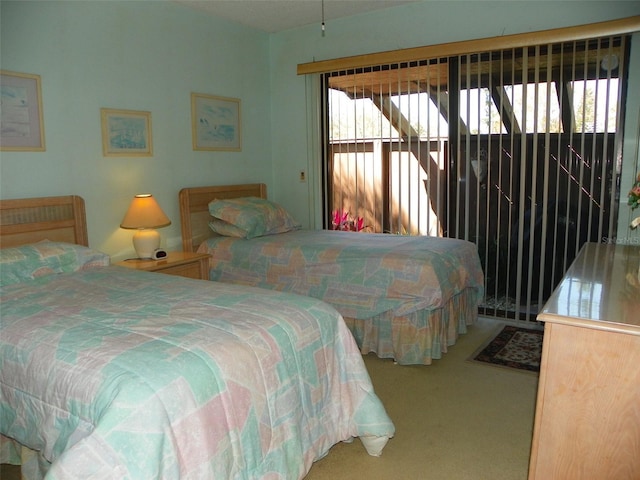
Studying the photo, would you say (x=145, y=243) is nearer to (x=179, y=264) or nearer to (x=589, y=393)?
(x=179, y=264)

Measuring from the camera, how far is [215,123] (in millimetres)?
4258

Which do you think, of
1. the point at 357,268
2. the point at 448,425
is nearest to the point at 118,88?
the point at 357,268

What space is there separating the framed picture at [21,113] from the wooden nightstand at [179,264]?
0.93 meters

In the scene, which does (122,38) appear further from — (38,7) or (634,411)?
(634,411)

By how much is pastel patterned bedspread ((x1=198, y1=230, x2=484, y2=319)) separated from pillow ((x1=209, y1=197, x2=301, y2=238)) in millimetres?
96

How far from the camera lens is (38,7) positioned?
2973 mm

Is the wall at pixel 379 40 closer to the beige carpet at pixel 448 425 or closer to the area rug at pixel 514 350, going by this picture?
the area rug at pixel 514 350

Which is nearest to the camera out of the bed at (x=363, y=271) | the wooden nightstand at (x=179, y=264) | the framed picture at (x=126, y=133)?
the bed at (x=363, y=271)

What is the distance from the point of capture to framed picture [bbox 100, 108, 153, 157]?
3.40 m

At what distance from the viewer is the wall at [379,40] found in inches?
135

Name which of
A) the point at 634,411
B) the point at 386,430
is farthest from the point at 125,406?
the point at 634,411

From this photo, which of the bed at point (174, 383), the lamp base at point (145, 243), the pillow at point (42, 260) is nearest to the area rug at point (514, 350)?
the bed at point (174, 383)

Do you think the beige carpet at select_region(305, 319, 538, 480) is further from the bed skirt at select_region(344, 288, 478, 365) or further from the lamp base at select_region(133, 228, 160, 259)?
the lamp base at select_region(133, 228, 160, 259)

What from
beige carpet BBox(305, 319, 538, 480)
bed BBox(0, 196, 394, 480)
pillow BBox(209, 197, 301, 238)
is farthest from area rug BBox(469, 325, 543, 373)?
pillow BBox(209, 197, 301, 238)
